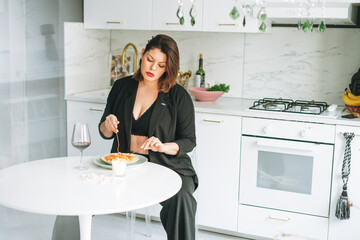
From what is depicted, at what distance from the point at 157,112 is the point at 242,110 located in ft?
2.43

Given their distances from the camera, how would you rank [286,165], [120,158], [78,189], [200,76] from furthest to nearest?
[200,76]
[286,165]
[120,158]
[78,189]

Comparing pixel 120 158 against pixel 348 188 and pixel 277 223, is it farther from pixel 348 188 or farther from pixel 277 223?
pixel 348 188

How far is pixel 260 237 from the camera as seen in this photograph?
330 cm

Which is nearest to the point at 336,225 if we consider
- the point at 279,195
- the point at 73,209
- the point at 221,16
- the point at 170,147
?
the point at 279,195

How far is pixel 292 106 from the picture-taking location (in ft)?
10.9

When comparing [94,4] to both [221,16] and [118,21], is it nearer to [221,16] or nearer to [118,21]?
[118,21]

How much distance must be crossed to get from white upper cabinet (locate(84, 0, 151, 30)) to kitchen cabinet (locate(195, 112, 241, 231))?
0.87 m

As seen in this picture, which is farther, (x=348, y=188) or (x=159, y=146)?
(x=348, y=188)

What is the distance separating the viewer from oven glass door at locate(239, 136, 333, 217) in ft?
10.0

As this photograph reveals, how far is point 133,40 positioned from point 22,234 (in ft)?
5.90

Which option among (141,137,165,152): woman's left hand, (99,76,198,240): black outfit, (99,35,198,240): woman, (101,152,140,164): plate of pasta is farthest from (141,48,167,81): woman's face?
(101,152,140,164): plate of pasta

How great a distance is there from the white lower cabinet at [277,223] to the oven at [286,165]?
0.04 meters

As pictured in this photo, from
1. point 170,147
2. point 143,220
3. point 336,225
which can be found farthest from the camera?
point 143,220

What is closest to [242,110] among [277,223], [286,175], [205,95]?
[205,95]
